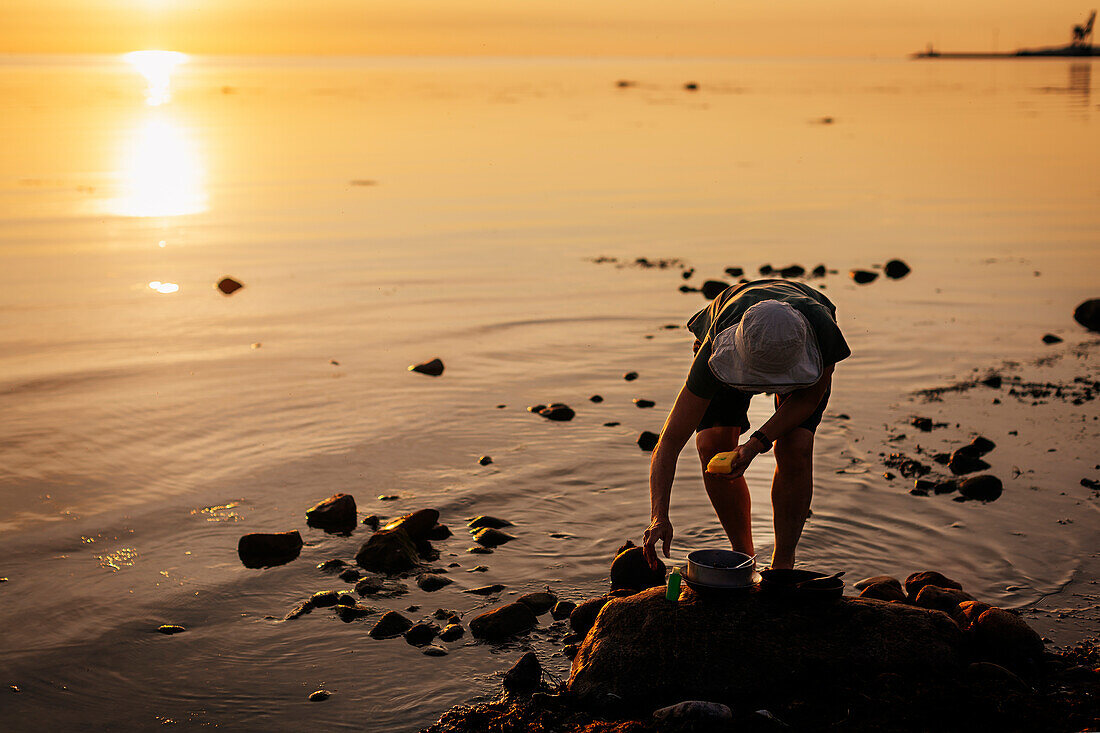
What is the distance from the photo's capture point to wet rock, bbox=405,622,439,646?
6082mm

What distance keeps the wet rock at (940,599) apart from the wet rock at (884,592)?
4.2 inches

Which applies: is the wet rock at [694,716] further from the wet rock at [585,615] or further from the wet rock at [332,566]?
the wet rock at [332,566]

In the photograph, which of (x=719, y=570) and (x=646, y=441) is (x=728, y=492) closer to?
(x=719, y=570)

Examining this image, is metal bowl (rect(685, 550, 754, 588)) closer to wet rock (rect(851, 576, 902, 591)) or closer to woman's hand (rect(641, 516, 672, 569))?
woman's hand (rect(641, 516, 672, 569))

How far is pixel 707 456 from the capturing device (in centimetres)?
587

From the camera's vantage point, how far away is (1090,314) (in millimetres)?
13312

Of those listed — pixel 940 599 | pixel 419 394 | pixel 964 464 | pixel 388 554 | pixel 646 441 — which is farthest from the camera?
pixel 419 394

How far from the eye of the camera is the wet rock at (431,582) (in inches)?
264

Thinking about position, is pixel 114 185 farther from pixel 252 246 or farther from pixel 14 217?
pixel 252 246

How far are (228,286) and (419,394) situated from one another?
20.4 ft

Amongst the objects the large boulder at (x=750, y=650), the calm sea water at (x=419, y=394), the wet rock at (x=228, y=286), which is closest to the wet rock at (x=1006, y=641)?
the large boulder at (x=750, y=650)

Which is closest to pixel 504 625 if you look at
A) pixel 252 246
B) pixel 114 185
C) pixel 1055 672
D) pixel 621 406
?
pixel 1055 672

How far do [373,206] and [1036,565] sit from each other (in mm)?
19519

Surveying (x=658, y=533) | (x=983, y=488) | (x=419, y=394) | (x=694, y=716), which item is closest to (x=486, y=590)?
(x=658, y=533)
